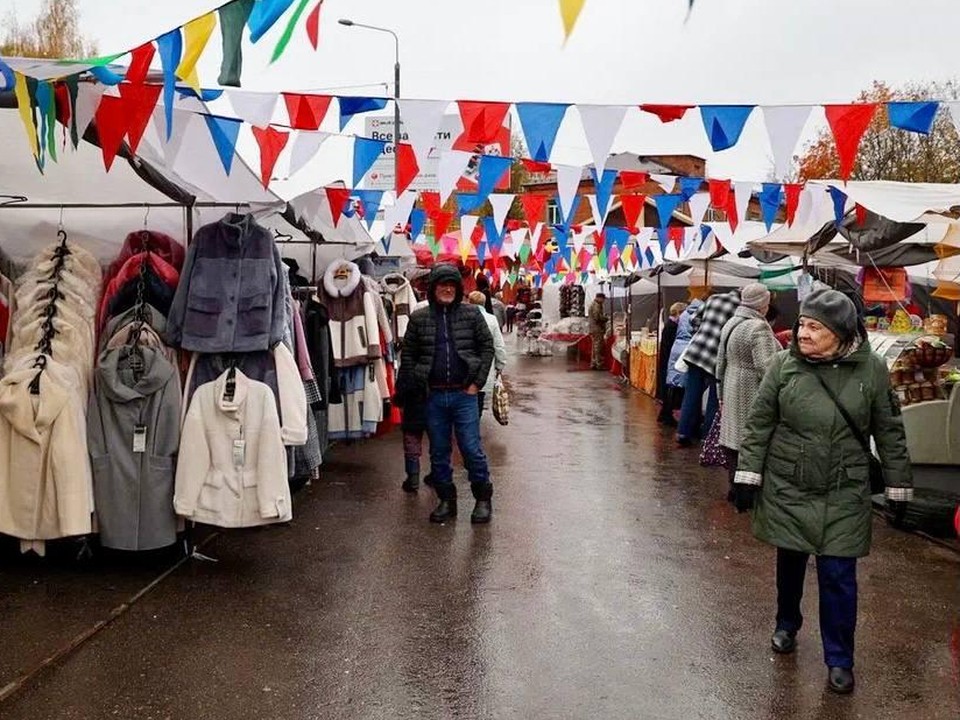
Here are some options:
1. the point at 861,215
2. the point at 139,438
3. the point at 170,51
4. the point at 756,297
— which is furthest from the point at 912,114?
the point at 139,438

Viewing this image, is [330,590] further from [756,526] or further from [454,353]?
[756,526]

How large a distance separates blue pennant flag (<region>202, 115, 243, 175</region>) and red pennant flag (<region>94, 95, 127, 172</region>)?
38.0 inches

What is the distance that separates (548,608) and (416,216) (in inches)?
374

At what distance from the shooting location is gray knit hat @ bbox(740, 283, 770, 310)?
691 cm

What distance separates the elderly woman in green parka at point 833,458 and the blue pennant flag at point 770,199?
663cm

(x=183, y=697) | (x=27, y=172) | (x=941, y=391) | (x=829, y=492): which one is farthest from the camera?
(x=941, y=391)

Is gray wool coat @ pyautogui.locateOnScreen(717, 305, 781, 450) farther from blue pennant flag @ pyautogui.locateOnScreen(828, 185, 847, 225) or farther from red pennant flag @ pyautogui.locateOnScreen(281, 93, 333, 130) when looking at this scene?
red pennant flag @ pyautogui.locateOnScreen(281, 93, 333, 130)

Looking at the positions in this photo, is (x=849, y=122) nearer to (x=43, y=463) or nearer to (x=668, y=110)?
(x=668, y=110)

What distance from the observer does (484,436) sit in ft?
36.7

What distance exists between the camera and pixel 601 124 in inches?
259

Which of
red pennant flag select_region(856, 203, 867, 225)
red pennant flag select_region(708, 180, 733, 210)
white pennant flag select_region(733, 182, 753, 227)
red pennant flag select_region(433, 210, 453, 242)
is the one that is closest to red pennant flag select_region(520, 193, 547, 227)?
red pennant flag select_region(433, 210, 453, 242)

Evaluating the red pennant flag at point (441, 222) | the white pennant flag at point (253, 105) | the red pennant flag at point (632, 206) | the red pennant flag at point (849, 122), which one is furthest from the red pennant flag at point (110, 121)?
the red pennant flag at point (441, 222)

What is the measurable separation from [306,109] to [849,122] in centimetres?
400

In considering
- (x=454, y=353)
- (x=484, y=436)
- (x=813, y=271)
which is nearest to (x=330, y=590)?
(x=454, y=353)
